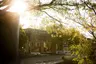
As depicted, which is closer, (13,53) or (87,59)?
(13,53)

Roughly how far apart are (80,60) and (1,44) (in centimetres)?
1062

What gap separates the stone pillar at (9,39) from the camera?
167 inches

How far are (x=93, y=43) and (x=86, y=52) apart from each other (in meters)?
0.86

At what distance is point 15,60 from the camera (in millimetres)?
4332

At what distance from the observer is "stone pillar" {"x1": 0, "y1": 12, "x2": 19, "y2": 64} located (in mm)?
4230

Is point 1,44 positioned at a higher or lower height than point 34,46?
higher

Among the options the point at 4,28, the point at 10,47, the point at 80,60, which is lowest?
the point at 80,60

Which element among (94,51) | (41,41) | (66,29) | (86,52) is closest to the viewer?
(66,29)

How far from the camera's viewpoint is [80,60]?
14.1 m

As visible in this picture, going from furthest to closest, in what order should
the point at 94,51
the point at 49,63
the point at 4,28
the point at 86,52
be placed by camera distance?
1. the point at 49,63
2. the point at 94,51
3. the point at 86,52
4. the point at 4,28

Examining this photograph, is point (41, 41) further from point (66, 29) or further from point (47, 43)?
point (66, 29)

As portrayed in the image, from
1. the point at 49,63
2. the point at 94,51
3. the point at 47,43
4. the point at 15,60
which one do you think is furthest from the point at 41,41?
the point at 15,60

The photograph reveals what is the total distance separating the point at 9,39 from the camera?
4305 mm

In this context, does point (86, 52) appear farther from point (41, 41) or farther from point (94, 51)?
point (41, 41)
